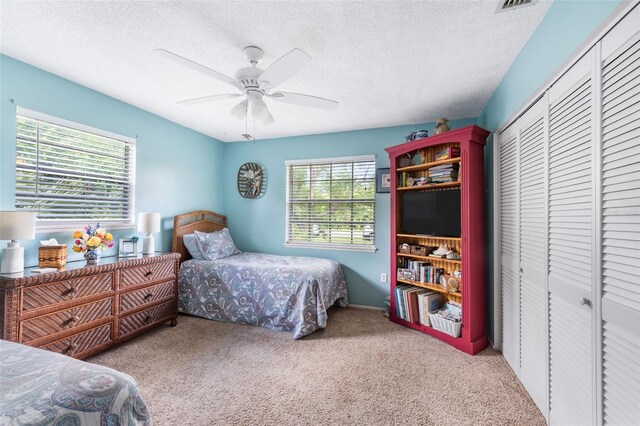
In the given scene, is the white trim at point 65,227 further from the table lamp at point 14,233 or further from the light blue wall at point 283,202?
the light blue wall at point 283,202

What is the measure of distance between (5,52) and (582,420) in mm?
4316

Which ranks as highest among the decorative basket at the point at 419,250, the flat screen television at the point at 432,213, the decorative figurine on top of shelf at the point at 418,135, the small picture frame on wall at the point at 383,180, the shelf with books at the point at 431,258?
the decorative figurine on top of shelf at the point at 418,135

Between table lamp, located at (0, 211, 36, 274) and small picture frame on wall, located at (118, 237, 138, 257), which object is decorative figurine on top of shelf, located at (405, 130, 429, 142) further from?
table lamp, located at (0, 211, 36, 274)

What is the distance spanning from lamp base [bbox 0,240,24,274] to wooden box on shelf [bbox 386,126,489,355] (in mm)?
3295

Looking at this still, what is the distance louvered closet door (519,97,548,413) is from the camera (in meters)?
1.68

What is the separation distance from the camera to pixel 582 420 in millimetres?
1268

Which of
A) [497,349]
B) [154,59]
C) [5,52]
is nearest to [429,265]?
[497,349]

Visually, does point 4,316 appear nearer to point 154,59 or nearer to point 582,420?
point 154,59

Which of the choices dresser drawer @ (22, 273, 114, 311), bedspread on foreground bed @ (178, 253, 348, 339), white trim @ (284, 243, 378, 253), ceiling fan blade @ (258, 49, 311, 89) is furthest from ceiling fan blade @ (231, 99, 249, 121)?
white trim @ (284, 243, 378, 253)

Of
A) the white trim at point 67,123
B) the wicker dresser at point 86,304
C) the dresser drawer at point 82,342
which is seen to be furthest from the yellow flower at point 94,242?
the white trim at point 67,123

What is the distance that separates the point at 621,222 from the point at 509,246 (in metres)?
1.29

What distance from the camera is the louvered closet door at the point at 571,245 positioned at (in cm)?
125

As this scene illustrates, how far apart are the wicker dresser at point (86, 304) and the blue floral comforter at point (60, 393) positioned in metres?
1.02

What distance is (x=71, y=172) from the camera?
257 centimetres
